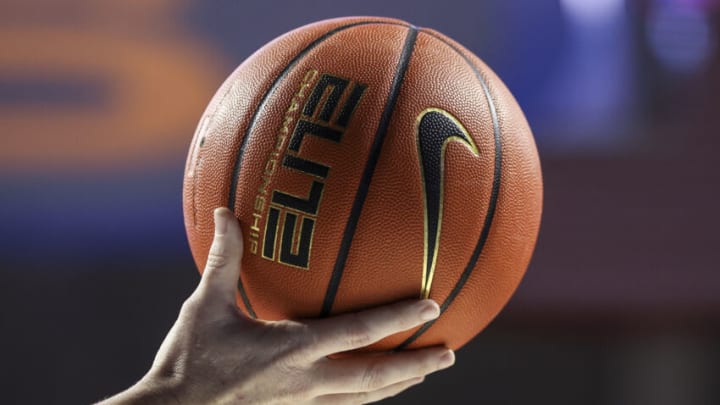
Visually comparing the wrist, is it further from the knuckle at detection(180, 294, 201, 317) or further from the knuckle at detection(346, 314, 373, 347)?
the knuckle at detection(346, 314, 373, 347)

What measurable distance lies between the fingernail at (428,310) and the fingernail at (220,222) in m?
0.29

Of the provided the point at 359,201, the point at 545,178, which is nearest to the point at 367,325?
the point at 359,201

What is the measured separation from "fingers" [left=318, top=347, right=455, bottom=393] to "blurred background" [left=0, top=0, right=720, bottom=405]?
2.00 metres

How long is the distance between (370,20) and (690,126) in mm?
2221

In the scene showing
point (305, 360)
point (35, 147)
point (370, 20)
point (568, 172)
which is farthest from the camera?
point (568, 172)

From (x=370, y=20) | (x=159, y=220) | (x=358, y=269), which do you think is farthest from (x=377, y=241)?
(x=159, y=220)

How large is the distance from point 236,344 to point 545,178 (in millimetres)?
2310

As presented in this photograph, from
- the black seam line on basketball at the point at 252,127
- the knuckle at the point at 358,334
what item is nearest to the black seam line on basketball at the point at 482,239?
the knuckle at the point at 358,334

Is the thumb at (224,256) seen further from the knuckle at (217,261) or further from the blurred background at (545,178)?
the blurred background at (545,178)

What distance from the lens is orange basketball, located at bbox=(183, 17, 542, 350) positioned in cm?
124

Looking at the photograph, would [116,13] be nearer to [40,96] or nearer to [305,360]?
[40,96]

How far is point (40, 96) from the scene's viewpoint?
10.4 feet

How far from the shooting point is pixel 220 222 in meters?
1.26

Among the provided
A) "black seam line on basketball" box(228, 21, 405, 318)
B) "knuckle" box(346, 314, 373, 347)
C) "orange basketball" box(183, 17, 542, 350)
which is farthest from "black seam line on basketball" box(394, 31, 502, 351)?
"black seam line on basketball" box(228, 21, 405, 318)
